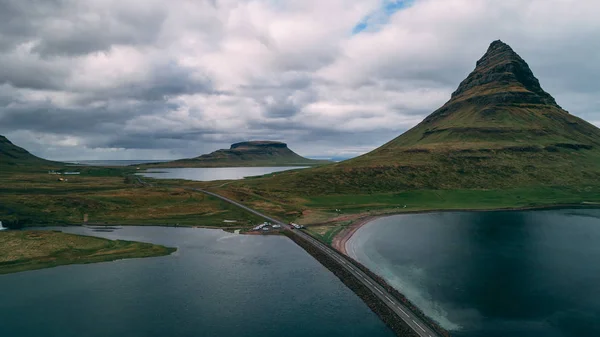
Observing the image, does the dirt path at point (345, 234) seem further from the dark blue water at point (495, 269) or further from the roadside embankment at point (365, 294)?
the roadside embankment at point (365, 294)

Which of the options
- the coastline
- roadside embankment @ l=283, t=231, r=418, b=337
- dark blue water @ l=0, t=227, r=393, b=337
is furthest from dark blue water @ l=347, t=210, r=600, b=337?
dark blue water @ l=0, t=227, r=393, b=337

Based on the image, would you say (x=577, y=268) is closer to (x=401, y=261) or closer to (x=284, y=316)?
(x=401, y=261)

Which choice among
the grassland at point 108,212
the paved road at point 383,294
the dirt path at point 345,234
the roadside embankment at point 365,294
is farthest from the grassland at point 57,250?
the dirt path at point 345,234

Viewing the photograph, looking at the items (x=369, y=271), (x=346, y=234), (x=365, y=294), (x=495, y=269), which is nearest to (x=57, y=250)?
(x=365, y=294)

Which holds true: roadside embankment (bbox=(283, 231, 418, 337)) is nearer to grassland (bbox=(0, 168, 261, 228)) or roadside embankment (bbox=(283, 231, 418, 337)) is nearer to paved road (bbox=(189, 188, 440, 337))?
paved road (bbox=(189, 188, 440, 337))

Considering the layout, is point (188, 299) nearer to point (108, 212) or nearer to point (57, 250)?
point (57, 250)

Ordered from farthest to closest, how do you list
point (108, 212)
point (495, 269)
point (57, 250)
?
point (108, 212) < point (57, 250) < point (495, 269)
